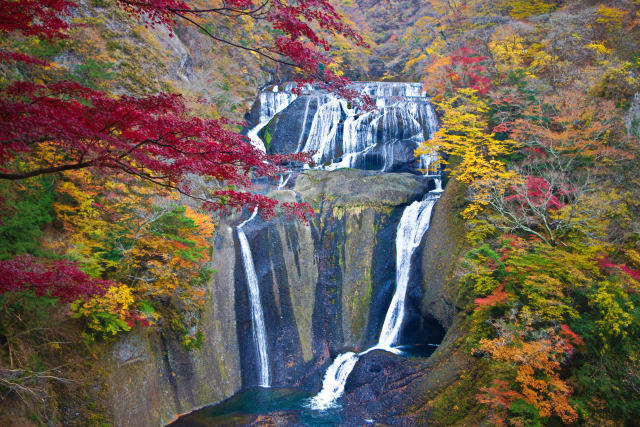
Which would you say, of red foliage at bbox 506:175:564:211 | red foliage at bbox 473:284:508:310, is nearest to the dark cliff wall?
red foliage at bbox 473:284:508:310

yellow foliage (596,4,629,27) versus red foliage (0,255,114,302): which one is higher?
yellow foliage (596,4,629,27)

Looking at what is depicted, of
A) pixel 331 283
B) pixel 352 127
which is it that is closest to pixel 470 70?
pixel 352 127

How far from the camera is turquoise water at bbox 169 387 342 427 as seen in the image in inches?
353

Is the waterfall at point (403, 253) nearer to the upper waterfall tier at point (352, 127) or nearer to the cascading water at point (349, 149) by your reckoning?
the cascading water at point (349, 149)

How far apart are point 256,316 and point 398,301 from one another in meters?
5.76

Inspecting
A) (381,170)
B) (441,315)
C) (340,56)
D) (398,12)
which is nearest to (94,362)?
(441,315)

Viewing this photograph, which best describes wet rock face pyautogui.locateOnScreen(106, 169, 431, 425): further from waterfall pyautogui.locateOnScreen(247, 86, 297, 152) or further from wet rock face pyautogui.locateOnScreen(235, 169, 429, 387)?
waterfall pyautogui.locateOnScreen(247, 86, 297, 152)

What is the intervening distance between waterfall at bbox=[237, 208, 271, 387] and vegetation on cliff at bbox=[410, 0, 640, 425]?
6.23m

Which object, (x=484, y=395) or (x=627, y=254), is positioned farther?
(x=627, y=254)

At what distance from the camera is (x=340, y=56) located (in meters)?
28.0

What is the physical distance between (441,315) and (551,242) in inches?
170

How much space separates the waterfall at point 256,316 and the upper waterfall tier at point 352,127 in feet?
23.3

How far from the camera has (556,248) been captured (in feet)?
24.2

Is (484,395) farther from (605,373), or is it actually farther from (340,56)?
(340,56)
